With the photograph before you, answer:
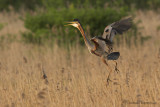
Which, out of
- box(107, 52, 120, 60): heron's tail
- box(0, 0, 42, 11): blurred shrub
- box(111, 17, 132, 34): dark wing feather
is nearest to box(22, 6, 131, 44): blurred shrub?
box(111, 17, 132, 34): dark wing feather

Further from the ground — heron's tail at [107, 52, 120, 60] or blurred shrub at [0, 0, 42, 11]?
blurred shrub at [0, 0, 42, 11]

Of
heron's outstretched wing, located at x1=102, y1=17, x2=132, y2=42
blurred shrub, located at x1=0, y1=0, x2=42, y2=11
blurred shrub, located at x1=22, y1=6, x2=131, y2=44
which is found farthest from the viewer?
blurred shrub, located at x1=0, y1=0, x2=42, y2=11

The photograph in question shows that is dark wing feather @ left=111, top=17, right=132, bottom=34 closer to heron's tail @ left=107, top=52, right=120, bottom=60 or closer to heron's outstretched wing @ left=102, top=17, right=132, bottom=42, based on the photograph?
heron's outstretched wing @ left=102, top=17, right=132, bottom=42

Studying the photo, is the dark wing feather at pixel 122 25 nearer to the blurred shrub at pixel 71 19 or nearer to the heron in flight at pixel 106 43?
the heron in flight at pixel 106 43

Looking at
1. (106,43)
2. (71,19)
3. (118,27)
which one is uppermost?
(71,19)

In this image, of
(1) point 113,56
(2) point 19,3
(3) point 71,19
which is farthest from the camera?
(2) point 19,3

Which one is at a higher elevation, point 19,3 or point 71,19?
point 19,3

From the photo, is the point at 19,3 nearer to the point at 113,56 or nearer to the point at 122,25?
the point at 122,25

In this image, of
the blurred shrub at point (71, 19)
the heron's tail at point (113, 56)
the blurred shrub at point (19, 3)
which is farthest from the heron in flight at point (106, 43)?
the blurred shrub at point (19, 3)

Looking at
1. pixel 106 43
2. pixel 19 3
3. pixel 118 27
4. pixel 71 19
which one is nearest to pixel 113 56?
pixel 106 43

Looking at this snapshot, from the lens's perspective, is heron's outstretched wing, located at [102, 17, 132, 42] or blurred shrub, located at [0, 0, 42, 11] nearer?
heron's outstretched wing, located at [102, 17, 132, 42]

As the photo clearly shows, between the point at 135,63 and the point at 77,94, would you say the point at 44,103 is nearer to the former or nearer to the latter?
the point at 77,94

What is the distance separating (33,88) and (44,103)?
0.43m

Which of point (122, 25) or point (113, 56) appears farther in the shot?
point (122, 25)
